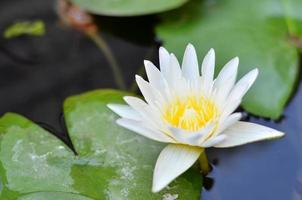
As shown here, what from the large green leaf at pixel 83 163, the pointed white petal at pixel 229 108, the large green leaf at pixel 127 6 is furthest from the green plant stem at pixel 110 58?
the pointed white petal at pixel 229 108

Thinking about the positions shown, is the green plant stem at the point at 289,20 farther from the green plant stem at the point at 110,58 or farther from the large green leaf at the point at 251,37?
the green plant stem at the point at 110,58

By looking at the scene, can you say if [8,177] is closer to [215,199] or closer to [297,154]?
[215,199]

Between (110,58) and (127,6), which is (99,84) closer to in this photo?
(110,58)

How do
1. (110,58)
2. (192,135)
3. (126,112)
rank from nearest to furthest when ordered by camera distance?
1. (192,135)
2. (126,112)
3. (110,58)

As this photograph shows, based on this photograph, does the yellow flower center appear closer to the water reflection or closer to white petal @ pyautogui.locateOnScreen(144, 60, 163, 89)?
white petal @ pyautogui.locateOnScreen(144, 60, 163, 89)

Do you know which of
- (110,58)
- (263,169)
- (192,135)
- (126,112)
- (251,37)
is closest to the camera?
(192,135)

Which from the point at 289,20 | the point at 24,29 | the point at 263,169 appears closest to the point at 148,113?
the point at 263,169

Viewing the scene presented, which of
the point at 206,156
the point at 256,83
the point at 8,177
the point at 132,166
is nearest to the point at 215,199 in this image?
the point at 206,156
